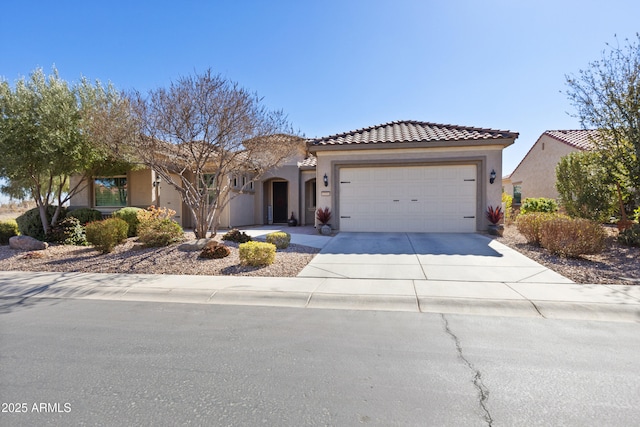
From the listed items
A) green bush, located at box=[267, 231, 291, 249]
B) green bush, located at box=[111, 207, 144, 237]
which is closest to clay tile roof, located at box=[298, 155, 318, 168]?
green bush, located at box=[111, 207, 144, 237]

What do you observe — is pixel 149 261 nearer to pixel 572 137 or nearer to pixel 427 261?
pixel 427 261

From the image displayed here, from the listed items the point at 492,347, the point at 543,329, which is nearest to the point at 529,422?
the point at 492,347

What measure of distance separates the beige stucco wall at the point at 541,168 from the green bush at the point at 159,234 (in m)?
20.2

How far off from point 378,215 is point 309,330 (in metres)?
8.88

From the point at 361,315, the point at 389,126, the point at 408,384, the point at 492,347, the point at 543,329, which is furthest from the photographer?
the point at 389,126

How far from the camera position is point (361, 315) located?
15.1ft

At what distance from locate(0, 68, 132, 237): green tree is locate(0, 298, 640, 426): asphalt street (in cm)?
785

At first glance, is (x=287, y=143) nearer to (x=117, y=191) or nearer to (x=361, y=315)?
(x=361, y=315)

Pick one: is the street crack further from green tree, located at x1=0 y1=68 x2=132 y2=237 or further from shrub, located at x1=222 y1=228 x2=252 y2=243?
green tree, located at x1=0 y1=68 x2=132 y2=237

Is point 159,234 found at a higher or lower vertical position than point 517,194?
lower

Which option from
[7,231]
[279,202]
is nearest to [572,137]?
[279,202]

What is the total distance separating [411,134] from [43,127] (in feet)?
41.9

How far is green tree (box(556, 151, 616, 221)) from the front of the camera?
10328 millimetres

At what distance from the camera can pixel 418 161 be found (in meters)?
12.1
